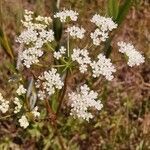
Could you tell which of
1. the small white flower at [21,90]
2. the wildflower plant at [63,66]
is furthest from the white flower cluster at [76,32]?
the small white flower at [21,90]

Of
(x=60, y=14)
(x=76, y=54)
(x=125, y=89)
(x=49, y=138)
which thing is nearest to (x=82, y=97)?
(x=76, y=54)

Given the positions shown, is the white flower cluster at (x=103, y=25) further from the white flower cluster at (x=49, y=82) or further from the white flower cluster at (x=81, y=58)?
the white flower cluster at (x=49, y=82)

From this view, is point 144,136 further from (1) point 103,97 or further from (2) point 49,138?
(2) point 49,138

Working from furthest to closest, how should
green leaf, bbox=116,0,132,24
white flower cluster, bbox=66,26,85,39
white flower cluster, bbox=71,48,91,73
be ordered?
green leaf, bbox=116,0,132,24
white flower cluster, bbox=66,26,85,39
white flower cluster, bbox=71,48,91,73

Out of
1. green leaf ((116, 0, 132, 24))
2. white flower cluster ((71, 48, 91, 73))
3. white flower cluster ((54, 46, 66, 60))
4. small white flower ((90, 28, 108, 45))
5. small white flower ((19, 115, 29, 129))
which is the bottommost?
small white flower ((19, 115, 29, 129))

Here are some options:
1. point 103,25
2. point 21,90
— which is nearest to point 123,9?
point 103,25

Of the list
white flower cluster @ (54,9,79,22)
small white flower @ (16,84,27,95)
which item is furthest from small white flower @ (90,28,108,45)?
small white flower @ (16,84,27,95)

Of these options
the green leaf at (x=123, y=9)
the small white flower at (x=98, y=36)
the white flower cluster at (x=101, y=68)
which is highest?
the green leaf at (x=123, y=9)

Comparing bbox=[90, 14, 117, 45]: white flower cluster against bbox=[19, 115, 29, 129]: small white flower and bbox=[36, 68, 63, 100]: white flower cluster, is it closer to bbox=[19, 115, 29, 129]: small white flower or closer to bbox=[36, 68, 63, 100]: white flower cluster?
bbox=[36, 68, 63, 100]: white flower cluster
